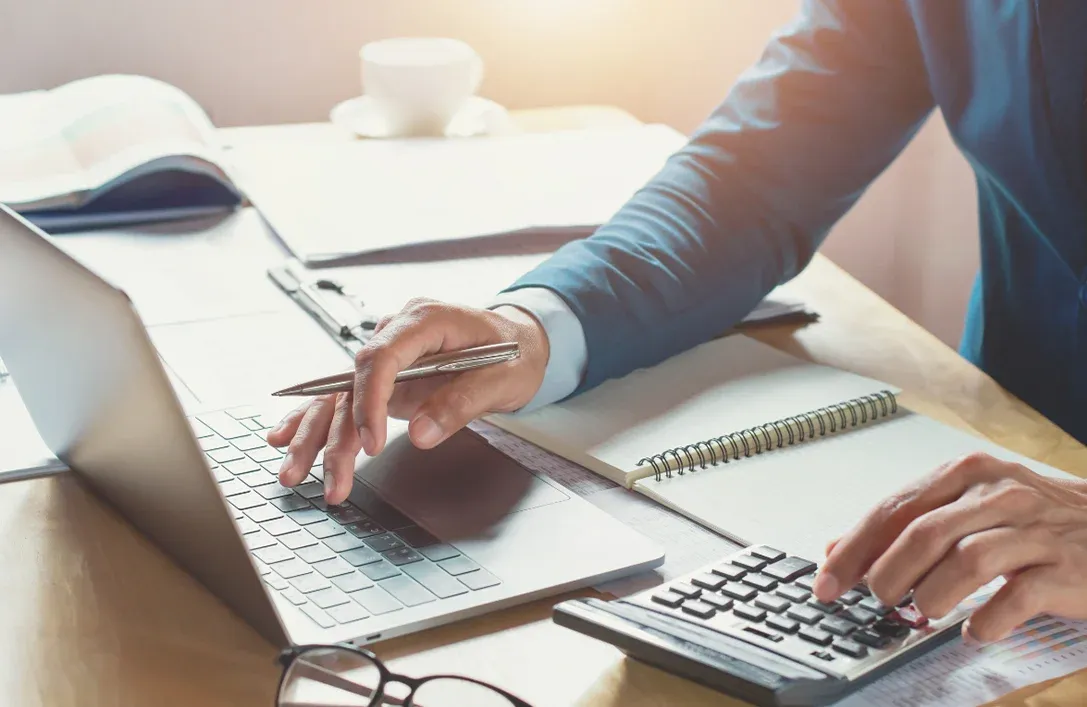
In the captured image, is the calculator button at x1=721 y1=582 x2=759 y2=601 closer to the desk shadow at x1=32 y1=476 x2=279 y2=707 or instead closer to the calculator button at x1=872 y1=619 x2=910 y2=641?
the calculator button at x1=872 y1=619 x2=910 y2=641

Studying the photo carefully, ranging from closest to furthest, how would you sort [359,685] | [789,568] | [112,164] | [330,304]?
[359,685] < [789,568] < [330,304] < [112,164]

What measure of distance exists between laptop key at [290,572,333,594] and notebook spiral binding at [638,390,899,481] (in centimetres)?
23

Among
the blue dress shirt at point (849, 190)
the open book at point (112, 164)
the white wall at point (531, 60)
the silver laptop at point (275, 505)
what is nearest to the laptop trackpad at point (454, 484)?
the silver laptop at point (275, 505)

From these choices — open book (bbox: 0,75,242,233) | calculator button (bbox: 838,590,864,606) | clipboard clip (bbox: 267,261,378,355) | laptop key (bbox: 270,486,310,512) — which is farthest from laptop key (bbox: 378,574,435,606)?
open book (bbox: 0,75,242,233)

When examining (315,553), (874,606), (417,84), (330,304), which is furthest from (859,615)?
(417,84)

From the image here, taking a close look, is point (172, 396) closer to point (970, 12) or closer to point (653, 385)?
point (653, 385)

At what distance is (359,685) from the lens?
1.79ft

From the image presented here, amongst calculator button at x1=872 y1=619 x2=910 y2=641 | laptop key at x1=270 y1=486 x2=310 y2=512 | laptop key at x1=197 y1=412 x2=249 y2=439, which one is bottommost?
laptop key at x1=197 y1=412 x2=249 y2=439

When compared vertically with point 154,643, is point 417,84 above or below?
above

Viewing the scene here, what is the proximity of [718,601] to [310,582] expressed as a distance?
0.21m

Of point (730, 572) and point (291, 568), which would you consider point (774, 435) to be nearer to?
point (730, 572)

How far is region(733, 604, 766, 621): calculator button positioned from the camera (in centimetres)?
61

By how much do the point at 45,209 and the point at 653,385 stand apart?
674 mm

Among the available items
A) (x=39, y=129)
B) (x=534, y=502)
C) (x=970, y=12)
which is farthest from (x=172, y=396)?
(x=39, y=129)
